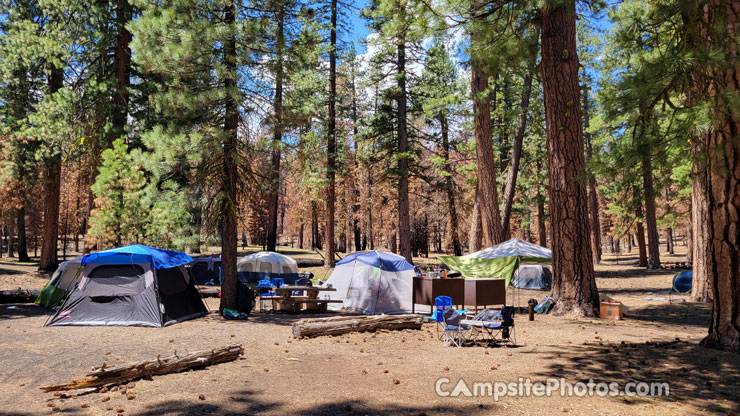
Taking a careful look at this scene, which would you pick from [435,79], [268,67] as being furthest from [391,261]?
[435,79]

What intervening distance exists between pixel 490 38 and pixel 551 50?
10.5ft

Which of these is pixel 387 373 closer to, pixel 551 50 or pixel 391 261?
pixel 391 261

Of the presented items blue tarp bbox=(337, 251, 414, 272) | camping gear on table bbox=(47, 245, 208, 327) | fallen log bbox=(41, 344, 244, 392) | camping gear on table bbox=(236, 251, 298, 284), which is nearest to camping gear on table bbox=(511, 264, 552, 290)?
blue tarp bbox=(337, 251, 414, 272)

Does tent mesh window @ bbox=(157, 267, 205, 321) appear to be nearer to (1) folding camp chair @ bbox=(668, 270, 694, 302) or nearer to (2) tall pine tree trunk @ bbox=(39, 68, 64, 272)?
(2) tall pine tree trunk @ bbox=(39, 68, 64, 272)

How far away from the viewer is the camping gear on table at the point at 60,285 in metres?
13.6

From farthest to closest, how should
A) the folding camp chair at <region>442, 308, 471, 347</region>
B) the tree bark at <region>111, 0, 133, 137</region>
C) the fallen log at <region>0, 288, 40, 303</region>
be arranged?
the tree bark at <region>111, 0, 133, 137</region>
the fallen log at <region>0, 288, 40, 303</region>
the folding camp chair at <region>442, 308, 471, 347</region>

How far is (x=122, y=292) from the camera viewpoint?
11.1 m

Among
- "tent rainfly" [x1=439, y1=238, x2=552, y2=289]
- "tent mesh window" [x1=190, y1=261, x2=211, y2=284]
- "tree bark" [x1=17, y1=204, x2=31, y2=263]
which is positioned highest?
"tree bark" [x1=17, y1=204, x2=31, y2=263]

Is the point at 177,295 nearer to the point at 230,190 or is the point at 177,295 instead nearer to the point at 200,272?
the point at 230,190

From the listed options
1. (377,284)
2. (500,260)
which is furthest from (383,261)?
(500,260)

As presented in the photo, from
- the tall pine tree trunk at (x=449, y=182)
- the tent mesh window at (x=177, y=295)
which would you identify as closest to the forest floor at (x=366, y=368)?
the tent mesh window at (x=177, y=295)

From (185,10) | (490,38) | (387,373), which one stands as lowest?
(387,373)

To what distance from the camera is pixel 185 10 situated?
39.5ft

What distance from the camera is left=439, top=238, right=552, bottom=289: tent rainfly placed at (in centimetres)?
1344
